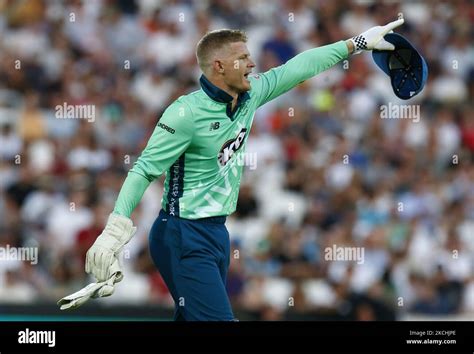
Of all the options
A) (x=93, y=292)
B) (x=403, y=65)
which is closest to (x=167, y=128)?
(x=93, y=292)

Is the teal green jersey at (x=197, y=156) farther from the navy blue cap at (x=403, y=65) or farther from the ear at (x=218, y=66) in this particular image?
the navy blue cap at (x=403, y=65)

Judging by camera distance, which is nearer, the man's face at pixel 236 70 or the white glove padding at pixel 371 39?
the man's face at pixel 236 70

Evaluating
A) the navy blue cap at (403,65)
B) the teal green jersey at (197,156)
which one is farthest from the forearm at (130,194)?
the navy blue cap at (403,65)

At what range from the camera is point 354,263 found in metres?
12.1

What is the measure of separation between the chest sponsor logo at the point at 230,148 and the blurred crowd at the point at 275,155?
4292 millimetres

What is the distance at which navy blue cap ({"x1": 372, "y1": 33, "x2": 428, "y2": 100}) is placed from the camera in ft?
25.6

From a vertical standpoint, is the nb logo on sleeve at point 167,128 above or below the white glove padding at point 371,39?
below

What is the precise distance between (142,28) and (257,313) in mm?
4599

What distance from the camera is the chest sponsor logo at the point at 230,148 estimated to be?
7160 millimetres

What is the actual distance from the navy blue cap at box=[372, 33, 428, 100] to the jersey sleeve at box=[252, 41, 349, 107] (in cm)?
44

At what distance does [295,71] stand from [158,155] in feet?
3.94

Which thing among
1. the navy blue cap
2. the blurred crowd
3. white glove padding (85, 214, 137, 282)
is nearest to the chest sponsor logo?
white glove padding (85, 214, 137, 282)

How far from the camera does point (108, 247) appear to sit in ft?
21.8
